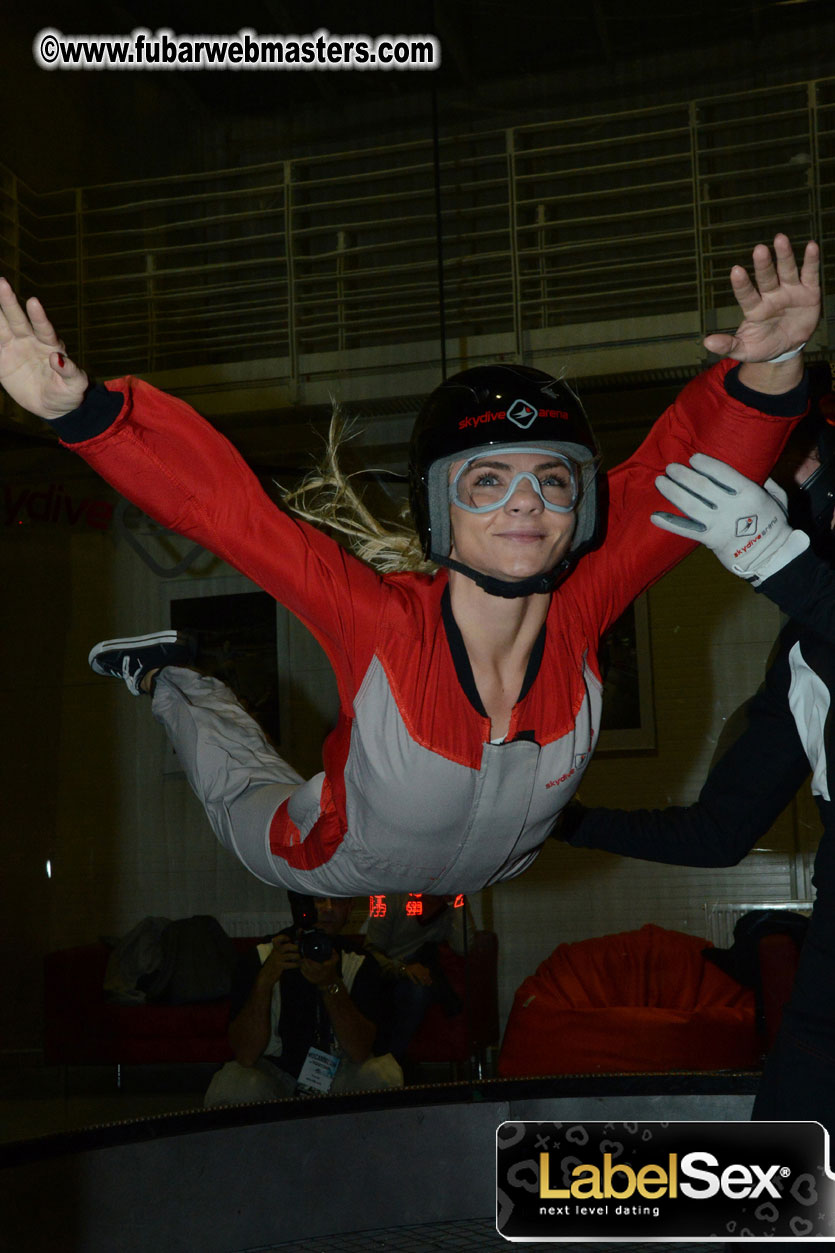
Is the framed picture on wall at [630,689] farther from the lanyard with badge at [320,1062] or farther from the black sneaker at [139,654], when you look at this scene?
the black sneaker at [139,654]

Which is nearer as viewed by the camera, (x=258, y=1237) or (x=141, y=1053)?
(x=258, y=1237)

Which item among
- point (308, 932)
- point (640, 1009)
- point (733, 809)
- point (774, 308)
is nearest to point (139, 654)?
point (308, 932)

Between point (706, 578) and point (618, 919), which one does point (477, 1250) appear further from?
point (706, 578)

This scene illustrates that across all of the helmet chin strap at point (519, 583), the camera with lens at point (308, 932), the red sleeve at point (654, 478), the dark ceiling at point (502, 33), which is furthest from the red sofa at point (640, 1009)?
the dark ceiling at point (502, 33)

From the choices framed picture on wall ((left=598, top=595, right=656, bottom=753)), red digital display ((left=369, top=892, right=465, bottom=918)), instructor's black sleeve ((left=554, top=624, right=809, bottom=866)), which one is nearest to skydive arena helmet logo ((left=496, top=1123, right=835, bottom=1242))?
instructor's black sleeve ((left=554, top=624, right=809, bottom=866))

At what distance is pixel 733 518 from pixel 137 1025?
10.2ft

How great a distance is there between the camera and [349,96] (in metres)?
4.51

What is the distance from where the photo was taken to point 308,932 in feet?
12.4

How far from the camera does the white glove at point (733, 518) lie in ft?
5.84

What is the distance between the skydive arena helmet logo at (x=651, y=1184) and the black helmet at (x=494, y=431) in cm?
108

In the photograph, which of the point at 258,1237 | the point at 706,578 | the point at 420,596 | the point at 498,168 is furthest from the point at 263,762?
the point at 498,168

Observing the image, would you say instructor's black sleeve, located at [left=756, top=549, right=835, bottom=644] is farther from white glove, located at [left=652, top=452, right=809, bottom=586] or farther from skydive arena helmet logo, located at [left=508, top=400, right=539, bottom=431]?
skydive arena helmet logo, located at [left=508, top=400, right=539, bottom=431]

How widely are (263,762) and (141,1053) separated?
1735 millimetres

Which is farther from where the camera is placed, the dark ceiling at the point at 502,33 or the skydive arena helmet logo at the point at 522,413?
the dark ceiling at the point at 502,33
